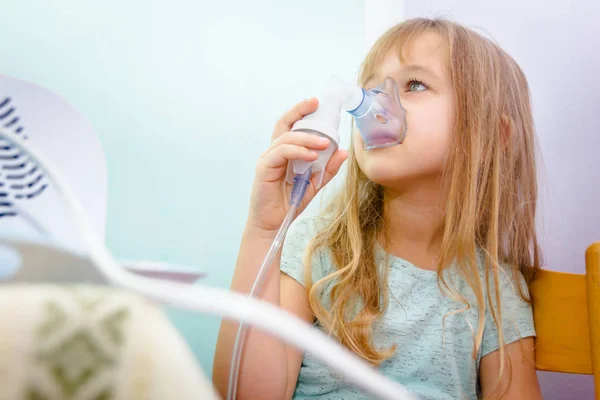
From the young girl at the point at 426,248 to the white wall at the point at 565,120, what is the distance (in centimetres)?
9

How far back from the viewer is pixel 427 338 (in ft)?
2.36

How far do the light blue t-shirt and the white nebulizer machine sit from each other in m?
0.17

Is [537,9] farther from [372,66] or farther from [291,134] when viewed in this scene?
[291,134]

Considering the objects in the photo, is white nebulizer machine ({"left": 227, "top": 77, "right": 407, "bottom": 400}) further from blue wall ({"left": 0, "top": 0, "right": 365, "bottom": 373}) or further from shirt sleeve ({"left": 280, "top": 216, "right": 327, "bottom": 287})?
blue wall ({"left": 0, "top": 0, "right": 365, "bottom": 373})

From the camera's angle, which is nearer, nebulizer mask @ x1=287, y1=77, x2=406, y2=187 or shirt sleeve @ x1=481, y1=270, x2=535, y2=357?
nebulizer mask @ x1=287, y1=77, x2=406, y2=187

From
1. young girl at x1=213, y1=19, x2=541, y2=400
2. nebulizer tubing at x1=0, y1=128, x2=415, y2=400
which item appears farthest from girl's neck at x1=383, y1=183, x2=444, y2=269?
nebulizer tubing at x1=0, y1=128, x2=415, y2=400

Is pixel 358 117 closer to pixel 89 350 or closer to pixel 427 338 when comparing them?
pixel 427 338

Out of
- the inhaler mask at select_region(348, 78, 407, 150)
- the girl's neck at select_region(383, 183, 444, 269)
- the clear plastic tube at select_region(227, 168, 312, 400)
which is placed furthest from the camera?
the girl's neck at select_region(383, 183, 444, 269)

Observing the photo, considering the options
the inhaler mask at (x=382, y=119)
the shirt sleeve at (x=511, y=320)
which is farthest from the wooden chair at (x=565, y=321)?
the inhaler mask at (x=382, y=119)

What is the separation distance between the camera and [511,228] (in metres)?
0.81

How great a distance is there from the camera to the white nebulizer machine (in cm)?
57

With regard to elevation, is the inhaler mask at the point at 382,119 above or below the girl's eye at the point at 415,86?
below

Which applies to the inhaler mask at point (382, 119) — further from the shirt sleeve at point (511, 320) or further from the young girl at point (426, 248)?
the shirt sleeve at point (511, 320)

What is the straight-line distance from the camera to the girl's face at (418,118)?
71cm
